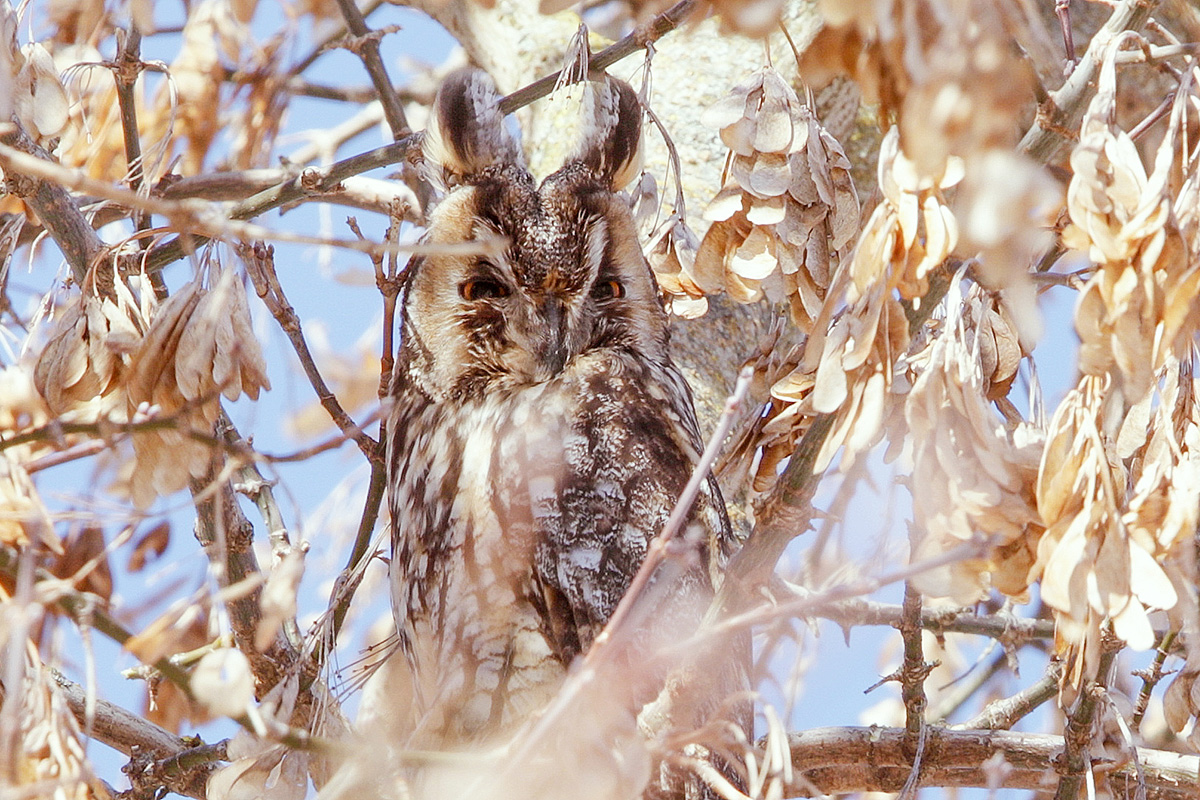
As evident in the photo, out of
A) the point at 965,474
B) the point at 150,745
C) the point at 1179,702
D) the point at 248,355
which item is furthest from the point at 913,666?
the point at 150,745

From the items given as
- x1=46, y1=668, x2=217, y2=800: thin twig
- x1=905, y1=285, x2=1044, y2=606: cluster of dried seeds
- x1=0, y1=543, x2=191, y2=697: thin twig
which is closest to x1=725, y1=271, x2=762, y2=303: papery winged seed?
x1=905, y1=285, x2=1044, y2=606: cluster of dried seeds

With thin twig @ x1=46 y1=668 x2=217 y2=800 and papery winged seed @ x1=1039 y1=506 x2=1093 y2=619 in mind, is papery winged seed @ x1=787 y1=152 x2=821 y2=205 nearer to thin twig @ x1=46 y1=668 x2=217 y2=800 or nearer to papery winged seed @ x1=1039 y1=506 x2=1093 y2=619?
papery winged seed @ x1=1039 y1=506 x2=1093 y2=619

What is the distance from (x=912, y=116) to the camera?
2.70ft

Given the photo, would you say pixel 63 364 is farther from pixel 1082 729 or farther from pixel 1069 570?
pixel 1082 729

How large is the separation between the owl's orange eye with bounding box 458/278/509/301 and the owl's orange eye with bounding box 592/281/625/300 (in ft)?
0.59

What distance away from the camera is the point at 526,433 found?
2180 millimetres

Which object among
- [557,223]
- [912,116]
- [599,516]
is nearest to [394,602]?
[599,516]

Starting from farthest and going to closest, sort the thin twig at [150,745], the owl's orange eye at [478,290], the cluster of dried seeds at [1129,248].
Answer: the owl's orange eye at [478,290], the thin twig at [150,745], the cluster of dried seeds at [1129,248]

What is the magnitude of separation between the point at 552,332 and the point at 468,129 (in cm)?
45

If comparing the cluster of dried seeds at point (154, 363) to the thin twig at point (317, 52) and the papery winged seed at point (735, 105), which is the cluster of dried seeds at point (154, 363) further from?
the thin twig at point (317, 52)

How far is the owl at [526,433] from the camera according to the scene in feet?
6.84

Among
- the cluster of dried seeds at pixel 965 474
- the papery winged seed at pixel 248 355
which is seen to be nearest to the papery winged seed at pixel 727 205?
the cluster of dried seeds at pixel 965 474

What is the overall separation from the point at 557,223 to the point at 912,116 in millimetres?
1423

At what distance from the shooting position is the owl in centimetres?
209
